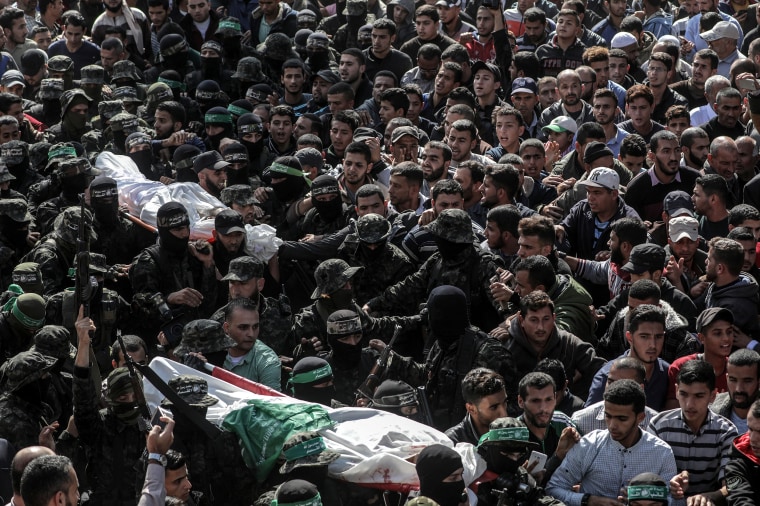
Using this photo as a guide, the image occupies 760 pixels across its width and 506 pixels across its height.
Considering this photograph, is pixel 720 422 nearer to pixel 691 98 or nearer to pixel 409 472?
pixel 409 472

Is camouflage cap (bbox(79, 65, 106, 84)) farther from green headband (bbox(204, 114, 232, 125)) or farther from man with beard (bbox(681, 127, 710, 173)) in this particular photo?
man with beard (bbox(681, 127, 710, 173))

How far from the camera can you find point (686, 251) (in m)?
11.3

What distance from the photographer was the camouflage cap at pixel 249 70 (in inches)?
650

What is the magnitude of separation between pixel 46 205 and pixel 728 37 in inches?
309

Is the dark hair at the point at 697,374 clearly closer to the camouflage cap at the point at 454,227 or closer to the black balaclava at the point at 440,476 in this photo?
the black balaclava at the point at 440,476

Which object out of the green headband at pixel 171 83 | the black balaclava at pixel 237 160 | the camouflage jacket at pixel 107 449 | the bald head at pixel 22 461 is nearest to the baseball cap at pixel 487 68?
the black balaclava at pixel 237 160

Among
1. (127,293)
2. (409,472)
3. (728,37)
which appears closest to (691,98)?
(728,37)

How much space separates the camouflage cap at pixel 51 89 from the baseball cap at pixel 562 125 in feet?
18.9

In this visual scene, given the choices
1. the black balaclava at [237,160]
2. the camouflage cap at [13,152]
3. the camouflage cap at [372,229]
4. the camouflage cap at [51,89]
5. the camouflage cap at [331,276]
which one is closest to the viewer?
the camouflage cap at [331,276]

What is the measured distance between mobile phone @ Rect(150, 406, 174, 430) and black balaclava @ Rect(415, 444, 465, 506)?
5.50ft

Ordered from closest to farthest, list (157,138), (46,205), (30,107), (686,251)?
(686,251) → (46,205) → (157,138) → (30,107)

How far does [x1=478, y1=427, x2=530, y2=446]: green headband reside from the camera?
8.69m

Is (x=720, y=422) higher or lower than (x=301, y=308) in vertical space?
higher

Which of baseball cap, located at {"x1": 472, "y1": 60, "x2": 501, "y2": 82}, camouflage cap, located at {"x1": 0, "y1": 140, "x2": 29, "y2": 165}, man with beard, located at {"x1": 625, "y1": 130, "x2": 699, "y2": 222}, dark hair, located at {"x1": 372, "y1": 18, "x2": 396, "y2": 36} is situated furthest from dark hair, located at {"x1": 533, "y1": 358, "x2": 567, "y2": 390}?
dark hair, located at {"x1": 372, "y1": 18, "x2": 396, "y2": 36}
